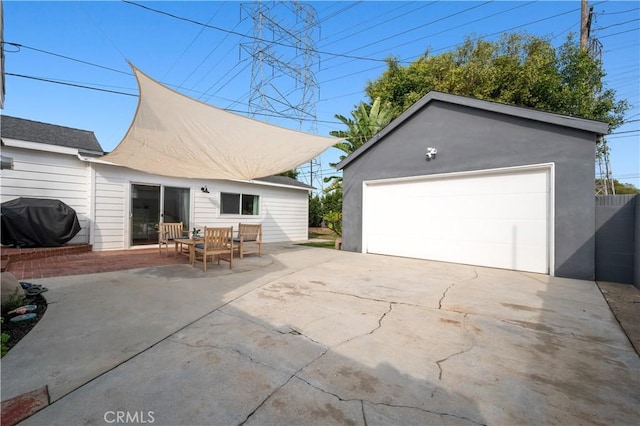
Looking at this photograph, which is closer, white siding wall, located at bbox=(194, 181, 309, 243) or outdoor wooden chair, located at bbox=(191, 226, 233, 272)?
outdoor wooden chair, located at bbox=(191, 226, 233, 272)

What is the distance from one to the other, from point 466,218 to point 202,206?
8.64 meters

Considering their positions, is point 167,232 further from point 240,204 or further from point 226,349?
point 226,349

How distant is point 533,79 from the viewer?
43.0ft

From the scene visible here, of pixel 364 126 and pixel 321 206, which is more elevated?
pixel 364 126

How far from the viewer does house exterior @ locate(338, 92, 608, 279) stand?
5531 millimetres

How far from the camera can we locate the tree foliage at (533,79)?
12859 mm

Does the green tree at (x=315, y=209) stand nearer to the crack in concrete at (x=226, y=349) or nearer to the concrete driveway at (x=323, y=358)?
the concrete driveway at (x=323, y=358)

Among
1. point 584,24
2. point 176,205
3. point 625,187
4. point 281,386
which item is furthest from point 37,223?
point 625,187

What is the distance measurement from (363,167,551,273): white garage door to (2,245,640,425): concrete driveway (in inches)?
72.8

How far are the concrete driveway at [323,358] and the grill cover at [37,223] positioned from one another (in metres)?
3.41

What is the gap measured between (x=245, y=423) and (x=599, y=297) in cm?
543

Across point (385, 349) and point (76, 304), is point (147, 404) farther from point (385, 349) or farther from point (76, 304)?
point (76, 304)

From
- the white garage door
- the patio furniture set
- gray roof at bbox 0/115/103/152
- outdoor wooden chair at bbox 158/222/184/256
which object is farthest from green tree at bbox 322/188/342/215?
gray roof at bbox 0/115/103/152

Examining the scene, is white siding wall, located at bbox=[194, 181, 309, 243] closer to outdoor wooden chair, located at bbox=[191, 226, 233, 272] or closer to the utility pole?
outdoor wooden chair, located at bbox=[191, 226, 233, 272]
